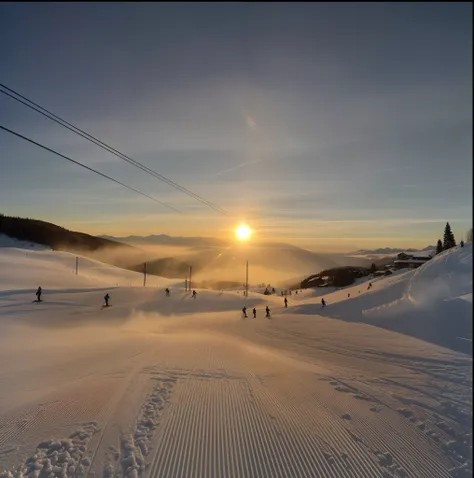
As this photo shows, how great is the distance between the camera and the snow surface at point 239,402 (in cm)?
532

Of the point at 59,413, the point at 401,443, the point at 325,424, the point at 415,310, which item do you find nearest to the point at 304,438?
the point at 325,424

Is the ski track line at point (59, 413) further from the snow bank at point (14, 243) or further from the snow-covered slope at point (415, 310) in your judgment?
the snow-covered slope at point (415, 310)

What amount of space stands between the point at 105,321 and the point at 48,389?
18026 millimetres

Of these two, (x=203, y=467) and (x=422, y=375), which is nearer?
(x=203, y=467)

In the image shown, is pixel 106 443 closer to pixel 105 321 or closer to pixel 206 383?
pixel 206 383

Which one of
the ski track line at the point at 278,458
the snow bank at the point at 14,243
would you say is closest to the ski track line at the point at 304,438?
the ski track line at the point at 278,458

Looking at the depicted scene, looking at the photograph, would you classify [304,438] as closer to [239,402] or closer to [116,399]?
[239,402]

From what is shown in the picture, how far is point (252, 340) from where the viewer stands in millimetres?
19500

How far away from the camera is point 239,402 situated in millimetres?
7832

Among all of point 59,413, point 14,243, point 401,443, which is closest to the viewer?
point 401,443

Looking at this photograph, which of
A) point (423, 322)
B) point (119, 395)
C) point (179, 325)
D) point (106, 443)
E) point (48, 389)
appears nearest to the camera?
point (106, 443)

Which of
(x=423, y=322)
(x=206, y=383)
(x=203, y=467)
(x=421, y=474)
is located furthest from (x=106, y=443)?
(x=423, y=322)

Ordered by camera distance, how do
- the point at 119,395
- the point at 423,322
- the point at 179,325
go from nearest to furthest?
the point at 119,395 < the point at 423,322 < the point at 179,325

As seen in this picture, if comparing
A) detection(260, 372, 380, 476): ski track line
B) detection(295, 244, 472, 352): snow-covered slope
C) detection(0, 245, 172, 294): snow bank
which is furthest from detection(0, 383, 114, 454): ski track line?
detection(295, 244, 472, 352): snow-covered slope
